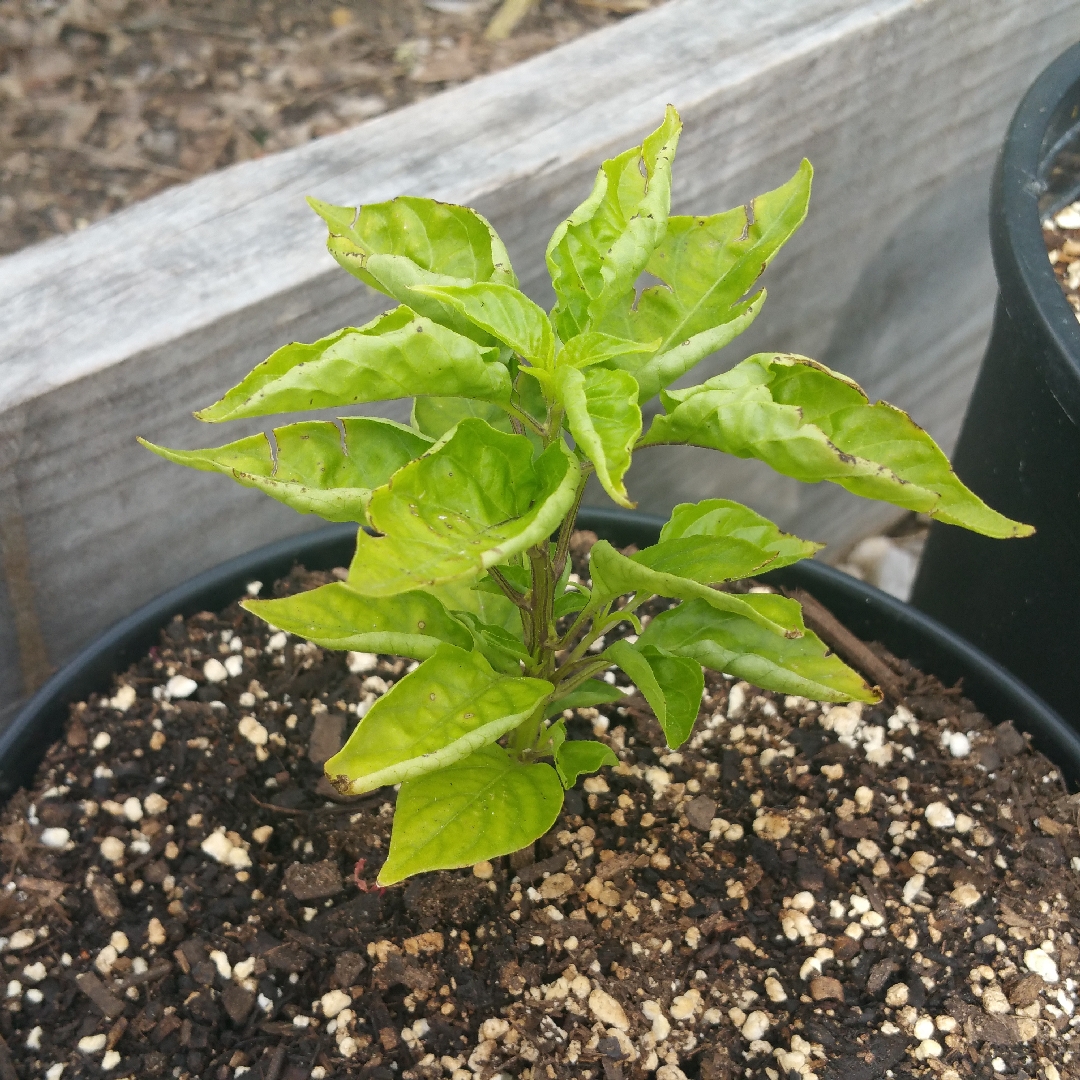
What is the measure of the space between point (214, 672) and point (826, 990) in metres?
0.86

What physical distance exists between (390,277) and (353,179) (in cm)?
69

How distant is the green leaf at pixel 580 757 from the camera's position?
1106 millimetres

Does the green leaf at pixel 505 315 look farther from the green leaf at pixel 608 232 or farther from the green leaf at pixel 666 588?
the green leaf at pixel 666 588

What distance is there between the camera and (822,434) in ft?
2.59

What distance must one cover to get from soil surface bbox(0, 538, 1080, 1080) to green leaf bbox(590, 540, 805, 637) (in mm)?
351

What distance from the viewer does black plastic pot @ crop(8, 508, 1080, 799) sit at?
4.58 ft

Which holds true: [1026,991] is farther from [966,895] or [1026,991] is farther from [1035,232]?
[1035,232]

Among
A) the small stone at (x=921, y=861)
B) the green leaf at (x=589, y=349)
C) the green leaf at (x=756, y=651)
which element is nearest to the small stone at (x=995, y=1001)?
the small stone at (x=921, y=861)

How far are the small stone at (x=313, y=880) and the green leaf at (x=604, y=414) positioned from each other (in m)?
0.72

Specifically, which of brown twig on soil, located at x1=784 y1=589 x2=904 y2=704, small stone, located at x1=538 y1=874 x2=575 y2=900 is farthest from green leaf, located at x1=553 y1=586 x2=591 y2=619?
brown twig on soil, located at x1=784 y1=589 x2=904 y2=704

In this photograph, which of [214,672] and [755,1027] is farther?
[214,672]

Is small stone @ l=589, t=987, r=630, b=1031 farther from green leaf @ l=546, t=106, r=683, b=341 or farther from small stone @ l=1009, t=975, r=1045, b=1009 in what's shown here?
green leaf @ l=546, t=106, r=683, b=341

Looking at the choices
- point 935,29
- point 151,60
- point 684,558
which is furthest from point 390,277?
point 151,60

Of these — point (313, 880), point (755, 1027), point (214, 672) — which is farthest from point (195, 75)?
point (755, 1027)
